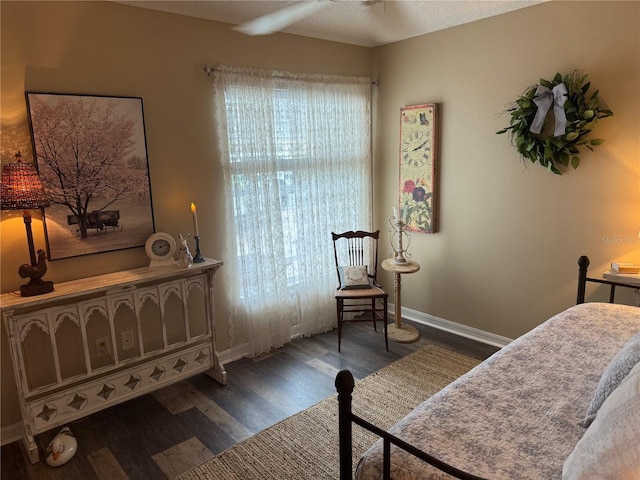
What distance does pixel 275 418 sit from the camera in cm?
275

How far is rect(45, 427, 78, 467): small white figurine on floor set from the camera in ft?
7.73

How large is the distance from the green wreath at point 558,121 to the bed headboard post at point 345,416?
7.89 ft

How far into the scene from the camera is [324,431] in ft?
8.50

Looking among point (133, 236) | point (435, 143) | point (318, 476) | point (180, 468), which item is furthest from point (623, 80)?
point (180, 468)

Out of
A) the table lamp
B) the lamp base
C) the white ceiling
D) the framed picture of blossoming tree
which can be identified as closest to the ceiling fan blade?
the white ceiling

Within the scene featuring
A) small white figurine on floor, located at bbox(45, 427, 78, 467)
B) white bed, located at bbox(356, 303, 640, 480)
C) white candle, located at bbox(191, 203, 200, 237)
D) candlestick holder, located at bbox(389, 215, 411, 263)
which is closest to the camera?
white bed, located at bbox(356, 303, 640, 480)

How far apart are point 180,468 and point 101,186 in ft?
5.70

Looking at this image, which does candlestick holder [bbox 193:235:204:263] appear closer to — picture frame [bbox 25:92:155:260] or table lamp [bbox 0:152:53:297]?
picture frame [bbox 25:92:155:260]

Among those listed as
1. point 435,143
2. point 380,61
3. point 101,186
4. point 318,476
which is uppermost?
point 380,61

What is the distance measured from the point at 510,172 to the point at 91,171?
2.99 metres

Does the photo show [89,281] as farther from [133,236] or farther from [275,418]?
[275,418]

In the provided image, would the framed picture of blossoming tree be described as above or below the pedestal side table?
above

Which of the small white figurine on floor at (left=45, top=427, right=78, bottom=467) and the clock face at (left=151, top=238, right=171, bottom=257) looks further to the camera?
the clock face at (left=151, top=238, right=171, bottom=257)

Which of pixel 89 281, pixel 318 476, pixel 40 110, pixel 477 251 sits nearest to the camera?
pixel 318 476
